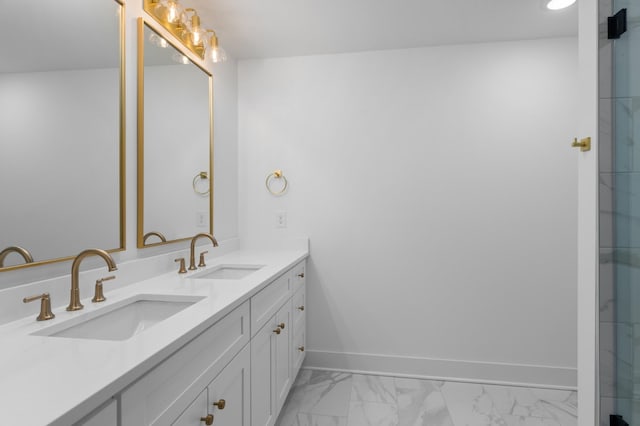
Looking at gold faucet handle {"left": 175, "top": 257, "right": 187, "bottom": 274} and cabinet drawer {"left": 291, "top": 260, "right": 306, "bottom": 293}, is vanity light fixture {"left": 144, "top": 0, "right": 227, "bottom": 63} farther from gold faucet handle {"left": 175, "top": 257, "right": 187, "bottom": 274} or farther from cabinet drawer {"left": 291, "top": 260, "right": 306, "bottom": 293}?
cabinet drawer {"left": 291, "top": 260, "right": 306, "bottom": 293}

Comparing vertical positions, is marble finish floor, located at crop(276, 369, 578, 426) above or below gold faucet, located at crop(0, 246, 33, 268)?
below

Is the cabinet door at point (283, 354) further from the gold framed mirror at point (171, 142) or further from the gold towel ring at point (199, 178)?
the gold towel ring at point (199, 178)

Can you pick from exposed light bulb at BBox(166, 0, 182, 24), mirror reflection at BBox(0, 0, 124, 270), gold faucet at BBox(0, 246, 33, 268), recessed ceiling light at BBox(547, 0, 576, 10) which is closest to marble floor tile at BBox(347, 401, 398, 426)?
mirror reflection at BBox(0, 0, 124, 270)

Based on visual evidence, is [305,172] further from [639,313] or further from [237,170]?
[639,313]

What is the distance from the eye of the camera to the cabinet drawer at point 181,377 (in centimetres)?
77

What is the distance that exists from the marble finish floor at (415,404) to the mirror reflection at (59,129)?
4.80ft

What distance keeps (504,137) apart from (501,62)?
511 millimetres

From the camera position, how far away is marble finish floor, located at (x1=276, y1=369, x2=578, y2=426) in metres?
2.00

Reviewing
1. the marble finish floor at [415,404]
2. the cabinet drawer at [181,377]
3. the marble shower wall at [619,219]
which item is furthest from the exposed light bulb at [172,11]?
the marble finish floor at [415,404]

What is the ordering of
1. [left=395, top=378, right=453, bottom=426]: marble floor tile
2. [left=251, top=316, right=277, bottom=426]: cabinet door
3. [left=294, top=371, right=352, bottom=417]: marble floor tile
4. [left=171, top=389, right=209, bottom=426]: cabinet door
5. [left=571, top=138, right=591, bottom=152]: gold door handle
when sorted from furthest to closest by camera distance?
[left=294, top=371, right=352, bottom=417]: marble floor tile → [left=395, top=378, right=453, bottom=426]: marble floor tile → [left=251, top=316, right=277, bottom=426]: cabinet door → [left=571, top=138, right=591, bottom=152]: gold door handle → [left=171, top=389, right=209, bottom=426]: cabinet door

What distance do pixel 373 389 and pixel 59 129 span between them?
223 centimetres

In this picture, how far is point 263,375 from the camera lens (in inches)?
62.1

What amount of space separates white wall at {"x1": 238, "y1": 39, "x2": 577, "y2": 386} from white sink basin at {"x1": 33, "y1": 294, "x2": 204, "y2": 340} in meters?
1.36

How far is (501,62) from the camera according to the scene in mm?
2395
